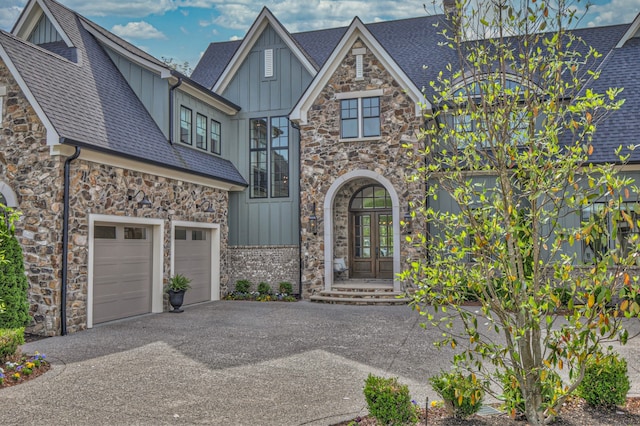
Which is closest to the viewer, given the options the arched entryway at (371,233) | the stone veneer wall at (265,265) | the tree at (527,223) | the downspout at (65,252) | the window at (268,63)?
the tree at (527,223)

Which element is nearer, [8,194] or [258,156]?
[8,194]

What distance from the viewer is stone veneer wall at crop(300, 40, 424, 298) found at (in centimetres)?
1373

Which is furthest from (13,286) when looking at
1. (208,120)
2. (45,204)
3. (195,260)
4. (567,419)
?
(567,419)

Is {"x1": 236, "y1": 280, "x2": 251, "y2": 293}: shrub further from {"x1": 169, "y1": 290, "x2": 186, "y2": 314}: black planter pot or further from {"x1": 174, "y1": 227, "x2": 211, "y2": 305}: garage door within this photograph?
{"x1": 169, "y1": 290, "x2": 186, "y2": 314}: black planter pot

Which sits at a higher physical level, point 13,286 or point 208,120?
point 208,120

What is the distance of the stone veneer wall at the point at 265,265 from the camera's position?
49.9 ft

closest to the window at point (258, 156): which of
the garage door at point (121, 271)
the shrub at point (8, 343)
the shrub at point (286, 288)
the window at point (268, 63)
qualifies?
the window at point (268, 63)

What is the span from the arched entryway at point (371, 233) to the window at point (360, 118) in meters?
2.07

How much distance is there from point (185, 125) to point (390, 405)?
11505 millimetres

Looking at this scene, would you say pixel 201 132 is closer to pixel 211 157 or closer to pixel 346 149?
pixel 211 157

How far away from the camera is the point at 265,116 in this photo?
1599 centimetres

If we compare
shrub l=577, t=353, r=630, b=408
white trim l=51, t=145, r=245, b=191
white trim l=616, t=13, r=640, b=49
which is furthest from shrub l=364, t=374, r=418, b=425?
white trim l=616, t=13, r=640, b=49

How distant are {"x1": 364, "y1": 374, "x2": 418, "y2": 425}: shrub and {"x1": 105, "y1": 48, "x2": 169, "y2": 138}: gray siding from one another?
1067 centimetres

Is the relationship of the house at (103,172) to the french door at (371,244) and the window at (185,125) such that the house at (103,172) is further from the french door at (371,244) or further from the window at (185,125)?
the french door at (371,244)
